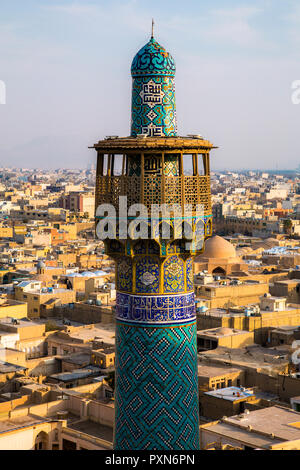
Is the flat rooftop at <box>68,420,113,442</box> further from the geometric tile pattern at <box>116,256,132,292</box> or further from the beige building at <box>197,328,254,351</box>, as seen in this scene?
the geometric tile pattern at <box>116,256,132,292</box>

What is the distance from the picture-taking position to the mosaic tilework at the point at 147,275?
6.41m

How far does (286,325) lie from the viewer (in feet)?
86.8

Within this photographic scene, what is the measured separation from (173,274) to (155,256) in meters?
0.21

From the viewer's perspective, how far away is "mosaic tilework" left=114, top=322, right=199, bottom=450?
245 inches

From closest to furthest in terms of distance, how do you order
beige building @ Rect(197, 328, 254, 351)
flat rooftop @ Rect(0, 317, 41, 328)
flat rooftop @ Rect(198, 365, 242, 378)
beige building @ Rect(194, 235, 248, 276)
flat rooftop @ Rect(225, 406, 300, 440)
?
flat rooftop @ Rect(225, 406, 300, 440) < flat rooftop @ Rect(198, 365, 242, 378) < beige building @ Rect(197, 328, 254, 351) < flat rooftop @ Rect(0, 317, 41, 328) < beige building @ Rect(194, 235, 248, 276)

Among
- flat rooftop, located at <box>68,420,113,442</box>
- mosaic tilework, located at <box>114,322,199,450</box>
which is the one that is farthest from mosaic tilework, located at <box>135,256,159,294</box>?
flat rooftop, located at <box>68,420,113,442</box>

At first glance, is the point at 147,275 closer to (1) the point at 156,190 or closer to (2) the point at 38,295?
(1) the point at 156,190

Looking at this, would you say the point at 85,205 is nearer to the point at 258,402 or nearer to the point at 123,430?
the point at 258,402

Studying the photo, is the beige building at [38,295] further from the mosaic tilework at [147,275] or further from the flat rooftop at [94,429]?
the mosaic tilework at [147,275]

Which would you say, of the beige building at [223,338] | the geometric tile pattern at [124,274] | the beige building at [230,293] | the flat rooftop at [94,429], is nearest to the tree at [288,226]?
the beige building at [230,293]

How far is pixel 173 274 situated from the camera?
6.46 m

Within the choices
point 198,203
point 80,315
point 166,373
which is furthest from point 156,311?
point 80,315

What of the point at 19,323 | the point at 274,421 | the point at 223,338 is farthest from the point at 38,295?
the point at 274,421
